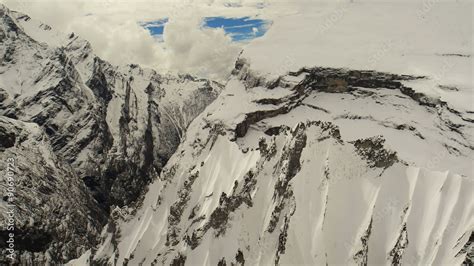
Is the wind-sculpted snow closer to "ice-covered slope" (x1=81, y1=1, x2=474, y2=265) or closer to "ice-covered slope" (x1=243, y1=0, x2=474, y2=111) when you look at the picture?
"ice-covered slope" (x1=81, y1=1, x2=474, y2=265)

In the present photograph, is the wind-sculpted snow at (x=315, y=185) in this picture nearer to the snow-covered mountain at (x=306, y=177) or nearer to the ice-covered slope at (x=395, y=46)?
the snow-covered mountain at (x=306, y=177)

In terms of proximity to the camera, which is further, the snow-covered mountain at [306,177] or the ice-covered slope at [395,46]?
the ice-covered slope at [395,46]

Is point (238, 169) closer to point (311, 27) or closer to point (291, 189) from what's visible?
point (291, 189)

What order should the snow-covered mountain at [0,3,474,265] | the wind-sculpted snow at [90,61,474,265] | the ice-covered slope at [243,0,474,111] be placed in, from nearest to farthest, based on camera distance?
1. the wind-sculpted snow at [90,61,474,265]
2. the snow-covered mountain at [0,3,474,265]
3. the ice-covered slope at [243,0,474,111]

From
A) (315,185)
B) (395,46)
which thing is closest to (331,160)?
(315,185)

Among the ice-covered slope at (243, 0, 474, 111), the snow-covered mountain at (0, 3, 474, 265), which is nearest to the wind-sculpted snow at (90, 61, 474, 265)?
the snow-covered mountain at (0, 3, 474, 265)

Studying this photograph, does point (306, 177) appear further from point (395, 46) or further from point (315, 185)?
point (395, 46)

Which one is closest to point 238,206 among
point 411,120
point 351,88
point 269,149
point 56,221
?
point 269,149

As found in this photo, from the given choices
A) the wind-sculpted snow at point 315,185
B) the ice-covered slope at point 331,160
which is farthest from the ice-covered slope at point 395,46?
the wind-sculpted snow at point 315,185
